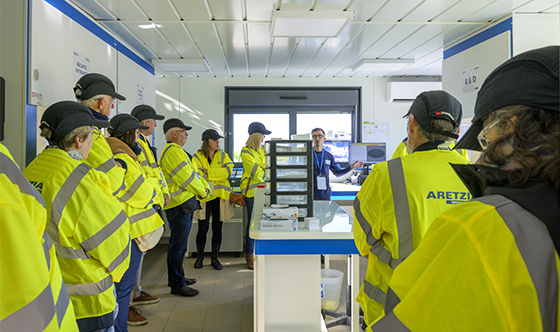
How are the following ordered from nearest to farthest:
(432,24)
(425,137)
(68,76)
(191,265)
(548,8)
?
(425,137), (68,76), (548,8), (432,24), (191,265)

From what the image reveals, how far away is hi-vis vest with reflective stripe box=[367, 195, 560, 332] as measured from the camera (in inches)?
19.1

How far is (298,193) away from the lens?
7.98 ft

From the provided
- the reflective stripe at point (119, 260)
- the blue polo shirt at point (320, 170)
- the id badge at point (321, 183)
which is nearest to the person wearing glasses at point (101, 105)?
the reflective stripe at point (119, 260)

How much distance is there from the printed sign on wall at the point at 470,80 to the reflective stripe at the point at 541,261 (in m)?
3.82

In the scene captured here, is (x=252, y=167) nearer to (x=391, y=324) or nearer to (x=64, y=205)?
(x=64, y=205)

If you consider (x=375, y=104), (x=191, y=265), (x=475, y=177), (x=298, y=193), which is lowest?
(x=191, y=265)

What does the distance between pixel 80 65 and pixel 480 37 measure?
4073mm

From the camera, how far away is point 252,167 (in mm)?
4273

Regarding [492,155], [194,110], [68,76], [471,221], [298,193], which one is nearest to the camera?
[471,221]

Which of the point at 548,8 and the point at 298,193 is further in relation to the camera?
the point at 548,8

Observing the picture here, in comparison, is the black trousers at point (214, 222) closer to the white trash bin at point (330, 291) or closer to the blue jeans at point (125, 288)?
the white trash bin at point (330, 291)

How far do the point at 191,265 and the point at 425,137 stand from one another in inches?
150

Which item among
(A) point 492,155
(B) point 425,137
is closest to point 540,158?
(A) point 492,155

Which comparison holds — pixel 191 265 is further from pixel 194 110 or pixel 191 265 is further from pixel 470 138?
pixel 470 138
